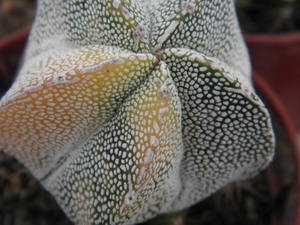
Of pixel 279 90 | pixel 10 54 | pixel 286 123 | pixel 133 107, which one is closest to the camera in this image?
pixel 133 107

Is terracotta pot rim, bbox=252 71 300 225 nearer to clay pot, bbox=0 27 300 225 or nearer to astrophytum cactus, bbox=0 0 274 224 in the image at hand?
clay pot, bbox=0 27 300 225

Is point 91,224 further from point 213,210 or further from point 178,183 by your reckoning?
point 213,210

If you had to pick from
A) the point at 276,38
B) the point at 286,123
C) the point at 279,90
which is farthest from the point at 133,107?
the point at 279,90

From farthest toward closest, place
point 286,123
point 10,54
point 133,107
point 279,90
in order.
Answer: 1. point 279,90
2. point 10,54
3. point 286,123
4. point 133,107

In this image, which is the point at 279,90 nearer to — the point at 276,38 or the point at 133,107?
the point at 276,38

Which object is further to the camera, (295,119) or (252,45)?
(295,119)

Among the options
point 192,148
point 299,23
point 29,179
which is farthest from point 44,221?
point 299,23
